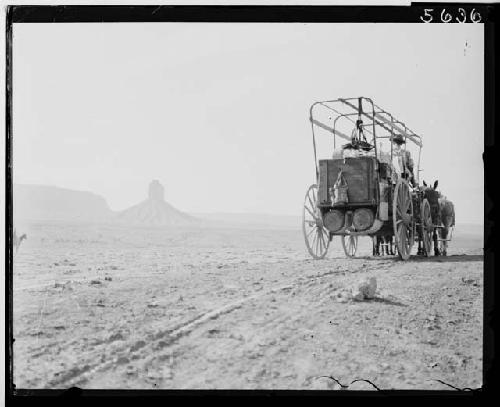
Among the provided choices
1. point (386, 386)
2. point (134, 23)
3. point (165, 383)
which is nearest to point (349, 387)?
point (386, 386)

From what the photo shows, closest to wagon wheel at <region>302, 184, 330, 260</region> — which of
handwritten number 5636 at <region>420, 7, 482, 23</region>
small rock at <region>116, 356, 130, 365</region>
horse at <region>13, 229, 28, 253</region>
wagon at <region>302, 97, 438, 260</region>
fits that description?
wagon at <region>302, 97, 438, 260</region>

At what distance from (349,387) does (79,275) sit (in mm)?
1903

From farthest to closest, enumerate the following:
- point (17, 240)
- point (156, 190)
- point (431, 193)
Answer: point (431, 193)
point (156, 190)
point (17, 240)

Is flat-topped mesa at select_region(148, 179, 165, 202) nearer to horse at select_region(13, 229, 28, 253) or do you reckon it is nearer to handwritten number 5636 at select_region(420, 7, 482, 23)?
horse at select_region(13, 229, 28, 253)

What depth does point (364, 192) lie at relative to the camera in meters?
4.93

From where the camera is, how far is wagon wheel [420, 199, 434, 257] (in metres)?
4.60

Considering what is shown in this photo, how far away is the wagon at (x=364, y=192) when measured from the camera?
14.0 ft

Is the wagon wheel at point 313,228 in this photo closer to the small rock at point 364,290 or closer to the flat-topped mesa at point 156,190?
the small rock at point 364,290

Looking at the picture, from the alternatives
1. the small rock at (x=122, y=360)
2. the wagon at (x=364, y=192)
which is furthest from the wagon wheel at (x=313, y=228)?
the small rock at (x=122, y=360)

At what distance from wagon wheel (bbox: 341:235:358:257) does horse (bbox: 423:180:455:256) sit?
2.02 ft

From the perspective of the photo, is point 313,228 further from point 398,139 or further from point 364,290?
point 398,139

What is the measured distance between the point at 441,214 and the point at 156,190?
81.9 inches

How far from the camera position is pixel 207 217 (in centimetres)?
412

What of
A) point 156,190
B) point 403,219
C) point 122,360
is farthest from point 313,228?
point 122,360
